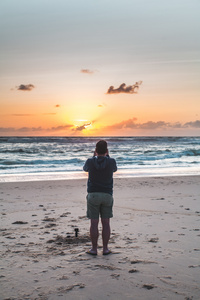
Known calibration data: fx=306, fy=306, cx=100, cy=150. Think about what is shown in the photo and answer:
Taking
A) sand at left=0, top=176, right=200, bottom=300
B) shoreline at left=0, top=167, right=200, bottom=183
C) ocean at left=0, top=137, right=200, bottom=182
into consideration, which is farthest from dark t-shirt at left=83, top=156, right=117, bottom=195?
ocean at left=0, top=137, right=200, bottom=182

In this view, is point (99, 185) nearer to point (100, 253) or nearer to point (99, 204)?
point (99, 204)

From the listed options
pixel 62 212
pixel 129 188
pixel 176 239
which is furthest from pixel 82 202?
pixel 176 239

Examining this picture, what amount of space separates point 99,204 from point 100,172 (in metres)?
0.47

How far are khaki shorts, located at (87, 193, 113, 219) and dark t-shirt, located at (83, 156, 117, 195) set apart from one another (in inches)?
2.8

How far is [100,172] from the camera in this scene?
4.38 metres

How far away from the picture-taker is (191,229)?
5.62 m

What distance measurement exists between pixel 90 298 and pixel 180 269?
1320 mm

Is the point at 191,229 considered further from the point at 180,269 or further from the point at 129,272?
the point at 129,272

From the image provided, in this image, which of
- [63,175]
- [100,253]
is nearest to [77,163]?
[63,175]

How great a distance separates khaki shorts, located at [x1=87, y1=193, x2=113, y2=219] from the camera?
14.4ft

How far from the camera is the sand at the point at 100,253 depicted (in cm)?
345

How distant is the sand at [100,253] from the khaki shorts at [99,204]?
1.94ft

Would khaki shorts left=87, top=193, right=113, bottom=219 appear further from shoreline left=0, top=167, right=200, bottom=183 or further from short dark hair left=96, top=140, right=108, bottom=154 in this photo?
shoreline left=0, top=167, right=200, bottom=183

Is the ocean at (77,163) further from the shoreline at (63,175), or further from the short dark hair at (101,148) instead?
the short dark hair at (101,148)
